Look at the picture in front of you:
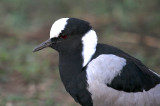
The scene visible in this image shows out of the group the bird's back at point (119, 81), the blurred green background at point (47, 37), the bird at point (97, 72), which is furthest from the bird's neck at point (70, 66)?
the blurred green background at point (47, 37)

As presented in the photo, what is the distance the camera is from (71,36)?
5129mm

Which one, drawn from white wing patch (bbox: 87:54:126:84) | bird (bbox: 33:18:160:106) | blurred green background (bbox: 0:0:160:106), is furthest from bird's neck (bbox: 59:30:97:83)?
blurred green background (bbox: 0:0:160:106)

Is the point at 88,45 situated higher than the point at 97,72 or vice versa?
the point at 88,45

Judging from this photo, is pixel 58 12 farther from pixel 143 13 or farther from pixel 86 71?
pixel 86 71

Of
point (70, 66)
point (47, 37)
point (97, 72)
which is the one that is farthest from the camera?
point (47, 37)

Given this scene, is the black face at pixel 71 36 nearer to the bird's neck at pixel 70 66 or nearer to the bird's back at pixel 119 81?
the bird's neck at pixel 70 66

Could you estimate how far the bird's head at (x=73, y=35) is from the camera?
5078 millimetres

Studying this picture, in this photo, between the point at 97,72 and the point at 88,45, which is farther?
the point at 88,45

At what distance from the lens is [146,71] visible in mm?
5098

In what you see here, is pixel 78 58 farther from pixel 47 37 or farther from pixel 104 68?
pixel 47 37

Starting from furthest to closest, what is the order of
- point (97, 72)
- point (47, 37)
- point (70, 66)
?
1. point (47, 37)
2. point (70, 66)
3. point (97, 72)

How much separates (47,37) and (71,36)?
340cm

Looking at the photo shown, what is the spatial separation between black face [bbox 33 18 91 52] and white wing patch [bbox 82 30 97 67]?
46mm

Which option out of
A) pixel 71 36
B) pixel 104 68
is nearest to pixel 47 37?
pixel 71 36
